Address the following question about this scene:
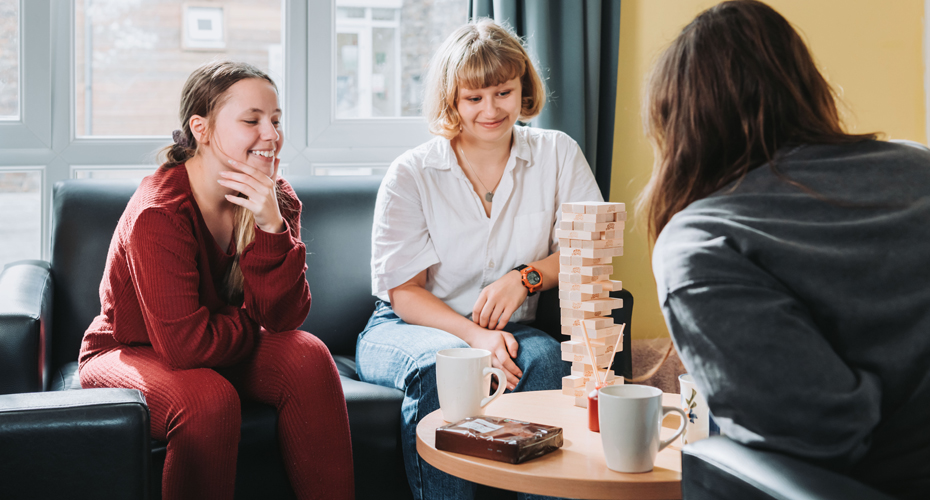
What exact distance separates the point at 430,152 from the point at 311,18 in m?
0.86

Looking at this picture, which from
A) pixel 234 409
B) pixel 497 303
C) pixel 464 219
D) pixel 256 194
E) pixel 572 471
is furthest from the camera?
pixel 464 219

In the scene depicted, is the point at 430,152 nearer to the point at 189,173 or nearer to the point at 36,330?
the point at 189,173

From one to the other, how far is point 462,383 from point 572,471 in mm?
253

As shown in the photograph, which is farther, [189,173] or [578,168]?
[578,168]

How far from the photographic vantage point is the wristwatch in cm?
182

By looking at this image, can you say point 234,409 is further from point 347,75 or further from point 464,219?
point 347,75

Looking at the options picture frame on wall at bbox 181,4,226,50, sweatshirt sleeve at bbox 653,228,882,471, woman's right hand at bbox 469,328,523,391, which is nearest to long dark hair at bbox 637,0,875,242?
sweatshirt sleeve at bbox 653,228,882,471

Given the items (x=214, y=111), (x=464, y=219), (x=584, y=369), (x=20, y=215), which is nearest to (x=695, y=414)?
(x=584, y=369)

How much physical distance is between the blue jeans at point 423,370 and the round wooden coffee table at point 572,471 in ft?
1.08

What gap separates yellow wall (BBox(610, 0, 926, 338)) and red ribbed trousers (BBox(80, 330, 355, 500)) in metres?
1.41

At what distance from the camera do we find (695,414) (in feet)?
3.51

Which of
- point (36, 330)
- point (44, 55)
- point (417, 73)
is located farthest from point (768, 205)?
point (44, 55)

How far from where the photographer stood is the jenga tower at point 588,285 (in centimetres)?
127

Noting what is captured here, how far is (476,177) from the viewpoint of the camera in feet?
6.47
